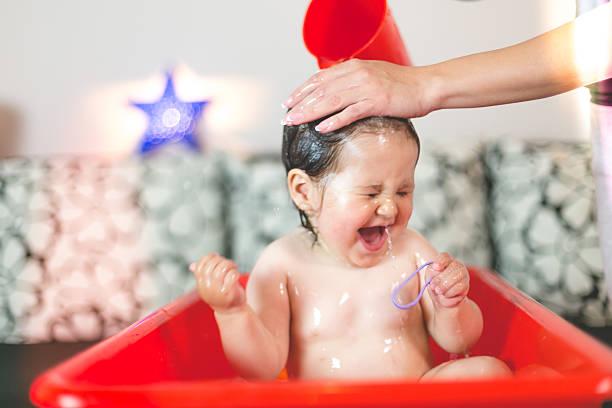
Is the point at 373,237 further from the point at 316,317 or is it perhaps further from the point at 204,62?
the point at 204,62

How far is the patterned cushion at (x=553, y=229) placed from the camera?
108 centimetres

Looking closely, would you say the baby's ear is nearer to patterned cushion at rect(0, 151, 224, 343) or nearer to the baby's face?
the baby's face

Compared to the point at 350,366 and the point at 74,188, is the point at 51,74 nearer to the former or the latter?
the point at 74,188

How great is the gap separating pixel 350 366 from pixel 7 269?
33.4 inches

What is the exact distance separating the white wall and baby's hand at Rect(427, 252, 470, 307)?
722mm

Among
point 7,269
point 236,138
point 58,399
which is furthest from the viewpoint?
point 236,138

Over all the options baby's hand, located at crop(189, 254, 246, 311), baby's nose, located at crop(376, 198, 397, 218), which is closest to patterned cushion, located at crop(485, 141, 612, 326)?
baby's nose, located at crop(376, 198, 397, 218)

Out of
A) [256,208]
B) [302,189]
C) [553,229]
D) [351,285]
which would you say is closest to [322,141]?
[302,189]

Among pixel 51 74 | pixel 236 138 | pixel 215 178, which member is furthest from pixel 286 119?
pixel 51 74

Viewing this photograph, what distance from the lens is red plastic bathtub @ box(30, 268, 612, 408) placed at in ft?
1.16

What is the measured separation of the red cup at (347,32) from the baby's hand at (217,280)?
1.01 ft

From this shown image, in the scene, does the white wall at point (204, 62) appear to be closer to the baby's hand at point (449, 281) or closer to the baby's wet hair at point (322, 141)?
the baby's wet hair at point (322, 141)

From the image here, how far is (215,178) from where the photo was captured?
114 centimetres

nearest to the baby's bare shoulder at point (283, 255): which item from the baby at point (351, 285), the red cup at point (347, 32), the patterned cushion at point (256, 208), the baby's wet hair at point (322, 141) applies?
the baby at point (351, 285)
